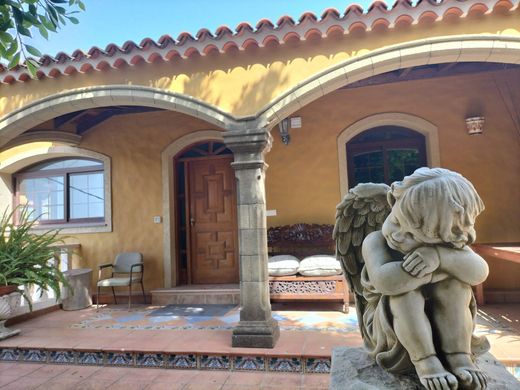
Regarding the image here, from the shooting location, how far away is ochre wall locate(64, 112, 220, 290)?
5.56 m

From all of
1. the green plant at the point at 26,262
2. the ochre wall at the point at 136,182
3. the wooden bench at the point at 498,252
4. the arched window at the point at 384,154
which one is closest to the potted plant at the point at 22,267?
the green plant at the point at 26,262

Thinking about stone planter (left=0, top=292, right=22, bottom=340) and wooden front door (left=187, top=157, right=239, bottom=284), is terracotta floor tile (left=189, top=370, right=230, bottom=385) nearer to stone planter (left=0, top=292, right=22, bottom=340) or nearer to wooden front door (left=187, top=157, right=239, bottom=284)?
stone planter (left=0, top=292, right=22, bottom=340)

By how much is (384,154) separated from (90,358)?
14.9 ft

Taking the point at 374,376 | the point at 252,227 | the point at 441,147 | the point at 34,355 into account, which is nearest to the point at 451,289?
the point at 374,376

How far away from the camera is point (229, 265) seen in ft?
18.1

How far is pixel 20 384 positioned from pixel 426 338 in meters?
3.37

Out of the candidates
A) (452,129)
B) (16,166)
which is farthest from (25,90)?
(452,129)

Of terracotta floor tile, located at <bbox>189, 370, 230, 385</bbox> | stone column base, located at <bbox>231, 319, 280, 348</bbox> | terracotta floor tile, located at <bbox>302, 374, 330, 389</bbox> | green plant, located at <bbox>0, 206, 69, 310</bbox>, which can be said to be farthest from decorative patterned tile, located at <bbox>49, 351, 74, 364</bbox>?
terracotta floor tile, located at <bbox>302, 374, 330, 389</bbox>

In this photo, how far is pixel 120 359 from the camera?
327 centimetres

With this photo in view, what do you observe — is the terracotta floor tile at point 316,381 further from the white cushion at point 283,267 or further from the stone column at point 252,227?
the white cushion at point 283,267

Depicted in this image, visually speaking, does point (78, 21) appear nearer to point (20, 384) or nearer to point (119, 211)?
point (20, 384)

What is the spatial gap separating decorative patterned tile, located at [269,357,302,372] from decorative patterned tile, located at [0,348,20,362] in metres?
2.61

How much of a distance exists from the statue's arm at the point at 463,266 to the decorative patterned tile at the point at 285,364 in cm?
212

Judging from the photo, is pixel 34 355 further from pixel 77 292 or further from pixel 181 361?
pixel 77 292
